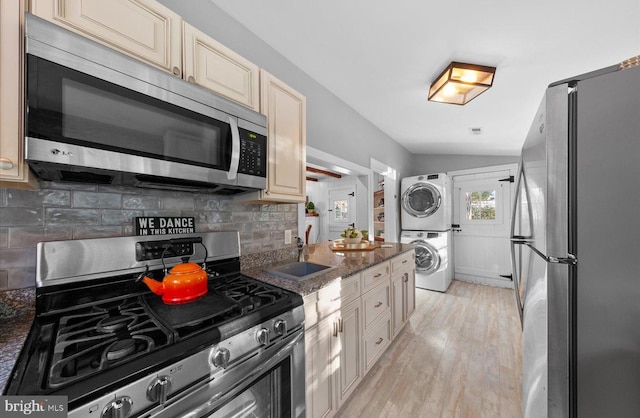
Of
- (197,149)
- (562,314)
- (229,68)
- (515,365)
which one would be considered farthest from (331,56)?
(515,365)

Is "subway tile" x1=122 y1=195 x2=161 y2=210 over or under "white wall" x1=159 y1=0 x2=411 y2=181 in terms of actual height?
under

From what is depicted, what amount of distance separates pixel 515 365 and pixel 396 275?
45.3 inches

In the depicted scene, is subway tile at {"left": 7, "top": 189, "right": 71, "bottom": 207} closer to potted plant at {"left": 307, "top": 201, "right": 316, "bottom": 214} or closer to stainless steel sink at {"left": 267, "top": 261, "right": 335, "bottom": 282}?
stainless steel sink at {"left": 267, "top": 261, "right": 335, "bottom": 282}

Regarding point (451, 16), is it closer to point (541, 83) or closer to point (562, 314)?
point (541, 83)

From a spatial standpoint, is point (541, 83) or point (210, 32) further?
point (541, 83)

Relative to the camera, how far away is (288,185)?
1.50 metres

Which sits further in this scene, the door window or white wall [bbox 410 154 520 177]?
white wall [bbox 410 154 520 177]

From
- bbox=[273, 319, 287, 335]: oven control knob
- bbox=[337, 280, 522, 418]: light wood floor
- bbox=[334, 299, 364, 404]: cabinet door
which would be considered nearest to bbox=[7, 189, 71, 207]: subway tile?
bbox=[273, 319, 287, 335]: oven control knob

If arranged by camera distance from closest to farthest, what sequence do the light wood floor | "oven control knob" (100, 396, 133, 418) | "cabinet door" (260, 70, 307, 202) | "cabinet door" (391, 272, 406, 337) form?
"oven control knob" (100, 396, 133, 418) → "cabinet door" (260, 70, 307, 202) → the light wood floor → "cabinet door" (391, 272, 406, 337)

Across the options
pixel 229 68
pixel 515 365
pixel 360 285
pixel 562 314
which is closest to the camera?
pixel 562 314

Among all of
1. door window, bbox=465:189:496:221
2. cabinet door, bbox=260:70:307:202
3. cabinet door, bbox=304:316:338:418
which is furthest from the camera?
door window, bbox=465:189:496:221

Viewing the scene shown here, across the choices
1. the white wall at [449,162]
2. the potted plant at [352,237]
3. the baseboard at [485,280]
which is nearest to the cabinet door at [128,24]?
the potted plant at [352,237]

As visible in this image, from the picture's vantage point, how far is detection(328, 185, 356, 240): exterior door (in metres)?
5.09

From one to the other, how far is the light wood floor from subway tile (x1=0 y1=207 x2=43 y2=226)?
6.10 ft
